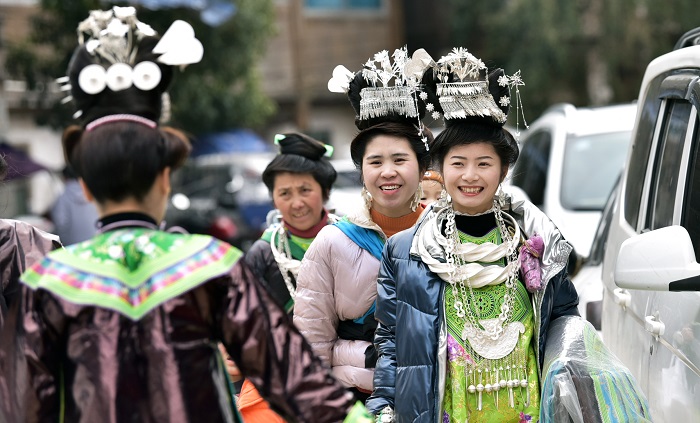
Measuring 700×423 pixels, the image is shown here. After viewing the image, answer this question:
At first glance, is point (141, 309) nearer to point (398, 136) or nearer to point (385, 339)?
point (385, 339)

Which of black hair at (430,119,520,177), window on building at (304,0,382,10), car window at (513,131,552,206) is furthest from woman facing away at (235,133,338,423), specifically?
window on building at (304,0,382,10)

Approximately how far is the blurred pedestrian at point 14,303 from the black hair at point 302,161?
4.60 feet

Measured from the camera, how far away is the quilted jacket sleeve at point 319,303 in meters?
4.13

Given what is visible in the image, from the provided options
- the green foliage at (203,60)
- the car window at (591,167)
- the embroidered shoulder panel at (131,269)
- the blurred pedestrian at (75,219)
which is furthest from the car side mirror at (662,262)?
the green foliage at (203,60)

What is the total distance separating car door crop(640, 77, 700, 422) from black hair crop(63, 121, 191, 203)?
1597 mm

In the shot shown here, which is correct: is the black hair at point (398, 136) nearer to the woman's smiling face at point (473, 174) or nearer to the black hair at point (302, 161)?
the woman's smiling face at point (473, 174)

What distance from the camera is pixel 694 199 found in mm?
3625

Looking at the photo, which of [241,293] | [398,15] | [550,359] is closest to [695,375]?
[550,359]

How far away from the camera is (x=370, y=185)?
4.21 metres

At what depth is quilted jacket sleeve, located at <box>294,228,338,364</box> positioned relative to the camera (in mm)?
4129

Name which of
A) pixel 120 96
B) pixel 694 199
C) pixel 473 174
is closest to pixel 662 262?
pixel 694 199

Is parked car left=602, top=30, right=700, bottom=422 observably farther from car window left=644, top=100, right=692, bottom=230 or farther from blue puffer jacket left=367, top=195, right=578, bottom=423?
blue puffer jacket left=367, top=195, right=578, bottom=423

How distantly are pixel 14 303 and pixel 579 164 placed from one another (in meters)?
5.67

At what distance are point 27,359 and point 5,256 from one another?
116cm
